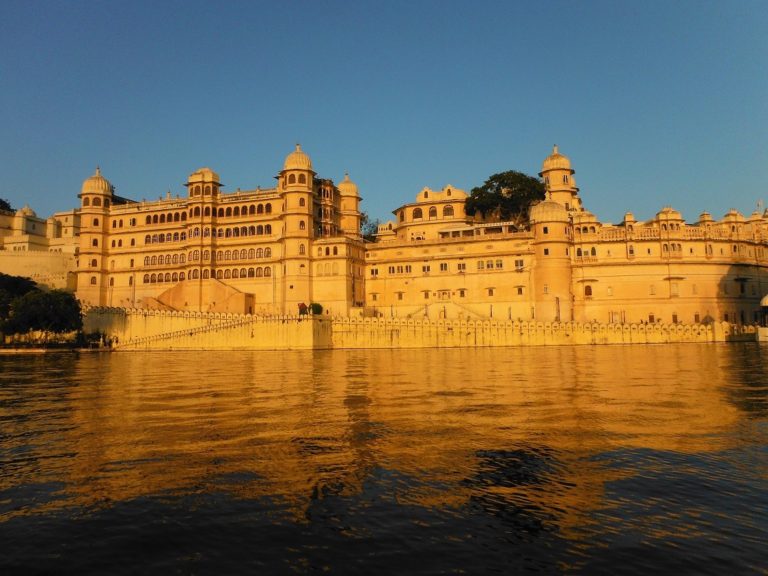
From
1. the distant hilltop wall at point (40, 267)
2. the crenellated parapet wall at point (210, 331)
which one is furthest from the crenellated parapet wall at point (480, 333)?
the distant hilltop wall at point (40, 267)

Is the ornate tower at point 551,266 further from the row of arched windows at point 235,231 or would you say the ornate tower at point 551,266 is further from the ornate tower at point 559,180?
the row of arched windows at point 235,231

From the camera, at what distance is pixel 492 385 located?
26.9m

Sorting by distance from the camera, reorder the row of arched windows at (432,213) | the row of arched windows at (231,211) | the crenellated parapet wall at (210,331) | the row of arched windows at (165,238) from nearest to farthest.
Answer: the crenellated parapet wall at (210,331)
the row of arched windows at (231,211)
the row of arched windows at (165,238)
the row of arched windows at (432,213)

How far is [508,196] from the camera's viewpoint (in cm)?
8206

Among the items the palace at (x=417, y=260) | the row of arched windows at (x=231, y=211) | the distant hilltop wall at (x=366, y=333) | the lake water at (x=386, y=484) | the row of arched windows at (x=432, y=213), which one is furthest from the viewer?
the row of arched windows at (x=432, y=213)

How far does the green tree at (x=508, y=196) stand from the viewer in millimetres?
81438

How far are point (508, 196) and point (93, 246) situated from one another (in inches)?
2194

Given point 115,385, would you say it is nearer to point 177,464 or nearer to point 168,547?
point 177,464

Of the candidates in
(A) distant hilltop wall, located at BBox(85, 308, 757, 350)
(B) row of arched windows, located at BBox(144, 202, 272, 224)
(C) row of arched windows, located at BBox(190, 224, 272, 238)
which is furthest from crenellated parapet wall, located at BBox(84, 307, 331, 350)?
(B) row of arched windows, located at BBox(144, 202, 272, 224)

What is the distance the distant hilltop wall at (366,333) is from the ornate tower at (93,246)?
63.8 feet

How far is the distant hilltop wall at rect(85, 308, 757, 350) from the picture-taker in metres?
61.0

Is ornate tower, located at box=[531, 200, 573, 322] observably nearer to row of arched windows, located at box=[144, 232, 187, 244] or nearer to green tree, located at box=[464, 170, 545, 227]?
green tree, located at box=[464, 170, 545, 227]

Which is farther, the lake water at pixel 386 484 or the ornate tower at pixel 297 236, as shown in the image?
the ornate tower at pixel 297 236

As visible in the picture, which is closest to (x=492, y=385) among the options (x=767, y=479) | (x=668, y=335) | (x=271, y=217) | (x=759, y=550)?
(x=767, y=479)
